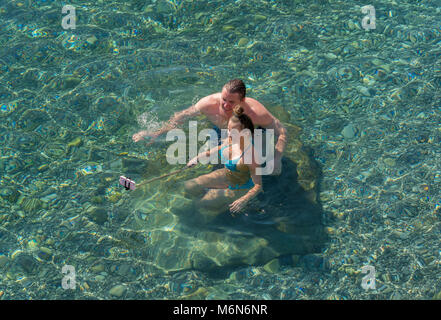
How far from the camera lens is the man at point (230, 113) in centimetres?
601

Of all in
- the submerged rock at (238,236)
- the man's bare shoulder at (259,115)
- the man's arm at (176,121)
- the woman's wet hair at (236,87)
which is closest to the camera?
the submerged rock at (238,236)

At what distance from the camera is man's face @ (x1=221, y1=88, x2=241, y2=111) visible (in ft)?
19.6

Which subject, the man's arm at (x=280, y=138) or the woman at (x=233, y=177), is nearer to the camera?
the woman at (x=233, y=177)

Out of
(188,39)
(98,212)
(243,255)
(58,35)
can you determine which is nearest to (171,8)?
(188,39)

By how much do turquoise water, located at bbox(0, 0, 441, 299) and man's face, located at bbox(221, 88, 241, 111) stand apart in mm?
1009

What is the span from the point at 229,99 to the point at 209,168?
1052mm

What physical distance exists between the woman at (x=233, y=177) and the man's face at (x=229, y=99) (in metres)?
0.44

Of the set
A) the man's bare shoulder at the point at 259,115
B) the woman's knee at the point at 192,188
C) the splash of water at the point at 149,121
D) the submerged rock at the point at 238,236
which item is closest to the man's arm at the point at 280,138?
the man's bare shoulder at the point at 259,115

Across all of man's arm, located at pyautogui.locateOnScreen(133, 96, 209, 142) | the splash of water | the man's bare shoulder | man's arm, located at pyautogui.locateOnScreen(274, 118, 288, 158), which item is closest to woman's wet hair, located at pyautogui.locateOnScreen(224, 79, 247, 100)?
the man's bare shoulder

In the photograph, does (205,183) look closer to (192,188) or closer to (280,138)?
(192,188)

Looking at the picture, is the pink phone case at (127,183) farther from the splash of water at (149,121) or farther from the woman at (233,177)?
the splash of water at (149,121)

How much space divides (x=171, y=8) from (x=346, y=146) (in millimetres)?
4241

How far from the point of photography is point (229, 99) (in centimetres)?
604
